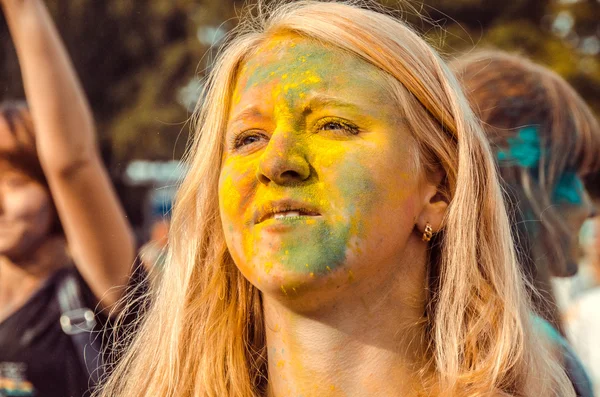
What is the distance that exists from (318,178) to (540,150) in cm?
147

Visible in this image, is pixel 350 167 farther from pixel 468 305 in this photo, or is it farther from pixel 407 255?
pixel 468 305

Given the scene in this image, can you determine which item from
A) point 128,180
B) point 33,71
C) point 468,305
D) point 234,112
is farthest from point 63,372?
point 128,180

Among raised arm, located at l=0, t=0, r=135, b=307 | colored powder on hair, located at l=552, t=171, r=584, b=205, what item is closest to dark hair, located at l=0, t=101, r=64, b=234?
raised arm, located at l=0, t=0, r=135, b=307

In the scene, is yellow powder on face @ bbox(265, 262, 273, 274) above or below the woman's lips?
below

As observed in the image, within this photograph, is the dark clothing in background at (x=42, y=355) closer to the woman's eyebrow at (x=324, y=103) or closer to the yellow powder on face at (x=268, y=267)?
the yellow powder on face at (x=268, y=267)

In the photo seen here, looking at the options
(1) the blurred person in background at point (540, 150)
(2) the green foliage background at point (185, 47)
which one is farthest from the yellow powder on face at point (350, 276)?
(2) the green foliage background at point (185, 47)

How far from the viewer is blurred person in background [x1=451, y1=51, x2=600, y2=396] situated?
121 inches

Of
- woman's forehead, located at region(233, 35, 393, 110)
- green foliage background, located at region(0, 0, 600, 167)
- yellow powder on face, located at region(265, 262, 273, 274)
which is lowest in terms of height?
yellow powder on face, located at region(265, 262, 273, 274)

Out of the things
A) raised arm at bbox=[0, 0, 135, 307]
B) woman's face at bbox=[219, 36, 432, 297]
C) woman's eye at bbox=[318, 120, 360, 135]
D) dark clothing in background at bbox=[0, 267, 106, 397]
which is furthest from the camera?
dark clothing in background at bbox=[0, 267, 106, 397]

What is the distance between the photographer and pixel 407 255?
210cm

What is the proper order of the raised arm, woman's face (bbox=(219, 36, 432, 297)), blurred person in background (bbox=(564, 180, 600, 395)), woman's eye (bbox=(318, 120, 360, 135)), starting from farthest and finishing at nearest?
blurred person in background (bbox=(564, 180, 600, 395))
the raised arm
woman's eye (bbox=(318, 120, 360, 135))
woman's face (bbox=(219, 36, 432, 297))

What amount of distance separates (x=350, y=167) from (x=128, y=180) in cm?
549

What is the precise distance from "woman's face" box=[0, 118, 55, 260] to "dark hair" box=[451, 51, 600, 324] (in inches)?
67.5

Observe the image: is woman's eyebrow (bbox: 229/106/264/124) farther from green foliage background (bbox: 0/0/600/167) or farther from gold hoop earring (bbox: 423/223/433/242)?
green foliage background (bbox: 0/0/600/167)
